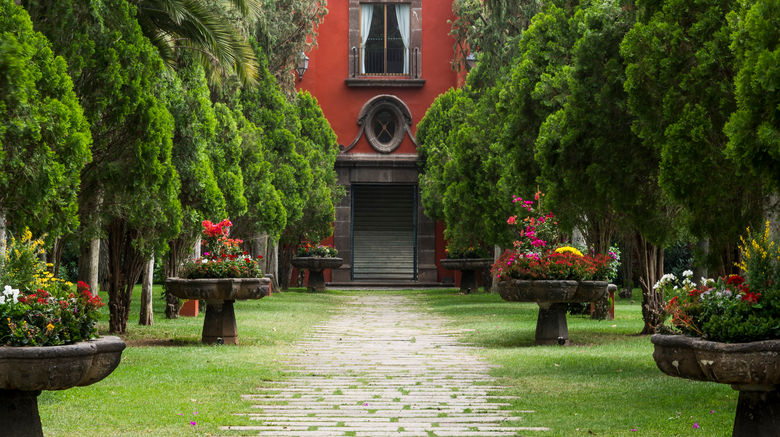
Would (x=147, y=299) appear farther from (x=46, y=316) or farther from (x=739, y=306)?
(x=739, y=306)

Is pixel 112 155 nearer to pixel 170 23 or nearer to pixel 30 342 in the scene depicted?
pixel 170 23

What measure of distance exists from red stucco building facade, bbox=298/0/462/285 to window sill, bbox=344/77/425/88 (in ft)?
0.12

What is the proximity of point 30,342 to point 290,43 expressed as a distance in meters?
21.7

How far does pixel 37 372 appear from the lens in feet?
19.5

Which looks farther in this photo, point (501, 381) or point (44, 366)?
point (501, 381)

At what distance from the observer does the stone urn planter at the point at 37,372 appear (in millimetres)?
5922

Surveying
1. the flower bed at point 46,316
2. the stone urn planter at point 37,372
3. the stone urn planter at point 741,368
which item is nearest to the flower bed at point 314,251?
the flower bed at point 46,316

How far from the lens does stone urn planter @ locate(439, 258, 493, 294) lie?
29891mm

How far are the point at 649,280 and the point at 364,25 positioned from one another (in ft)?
77.9

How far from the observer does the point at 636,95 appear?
9.93 meters

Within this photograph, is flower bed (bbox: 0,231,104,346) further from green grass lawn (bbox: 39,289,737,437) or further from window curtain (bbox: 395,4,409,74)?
window curtain (bbox: 395,4,409,74)

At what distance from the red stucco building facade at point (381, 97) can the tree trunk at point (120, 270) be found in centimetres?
2018

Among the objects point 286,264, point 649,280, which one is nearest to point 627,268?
point 286,264

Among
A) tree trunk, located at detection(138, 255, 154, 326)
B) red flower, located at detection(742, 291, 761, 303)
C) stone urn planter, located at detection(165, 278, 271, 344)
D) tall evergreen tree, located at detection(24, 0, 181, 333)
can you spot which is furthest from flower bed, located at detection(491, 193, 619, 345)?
red flower, located at detection(742, 291, 761, 303)
